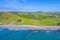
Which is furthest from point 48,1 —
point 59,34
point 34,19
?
point 59,34

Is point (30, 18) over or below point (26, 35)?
over

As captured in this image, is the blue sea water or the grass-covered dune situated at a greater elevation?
the grass-covered dune

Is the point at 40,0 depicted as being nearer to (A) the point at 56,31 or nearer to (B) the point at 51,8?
(B) the point at 51,8

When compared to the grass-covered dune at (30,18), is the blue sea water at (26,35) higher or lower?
lower
